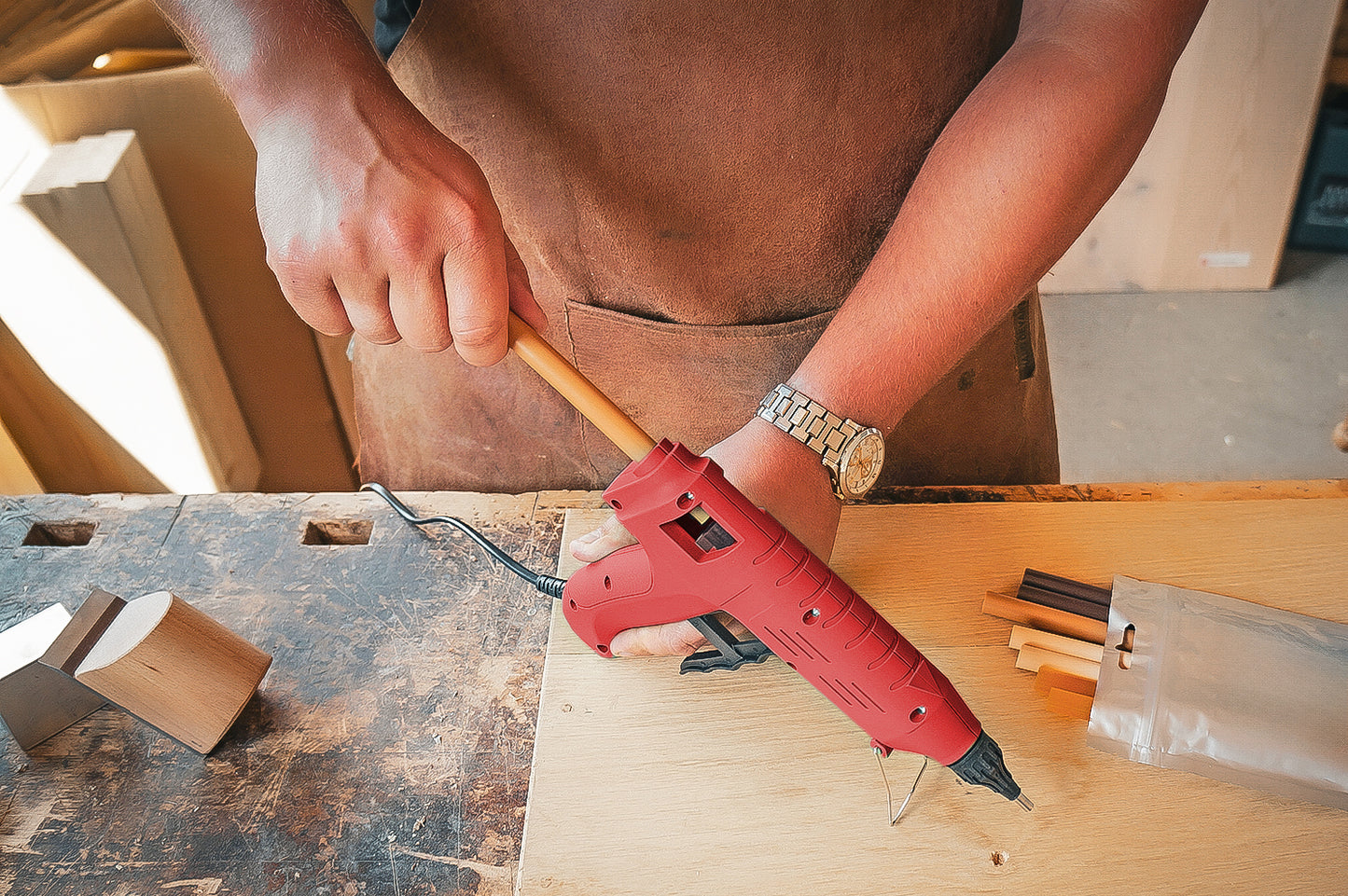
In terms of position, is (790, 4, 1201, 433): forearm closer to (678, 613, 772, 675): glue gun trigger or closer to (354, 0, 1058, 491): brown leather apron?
(354, 0, 1058, 491): brown leather apron

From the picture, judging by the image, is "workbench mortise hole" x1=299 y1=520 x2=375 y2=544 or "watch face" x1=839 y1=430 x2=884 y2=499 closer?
"watch face" x1=839 y1=430 x2=884 y2=499

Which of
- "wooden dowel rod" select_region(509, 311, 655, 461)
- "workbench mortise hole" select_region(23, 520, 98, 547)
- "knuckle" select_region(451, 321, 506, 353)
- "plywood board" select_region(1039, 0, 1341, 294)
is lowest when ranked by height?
"plywood board" select_region(1039, 0, 1341, 294)

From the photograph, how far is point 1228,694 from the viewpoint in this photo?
89cm

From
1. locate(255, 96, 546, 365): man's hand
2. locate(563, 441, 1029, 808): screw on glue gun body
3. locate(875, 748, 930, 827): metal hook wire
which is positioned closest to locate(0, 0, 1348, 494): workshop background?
locate(255, 96, 546, 365): man's hand

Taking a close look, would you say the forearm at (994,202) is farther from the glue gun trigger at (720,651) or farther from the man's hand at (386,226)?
the man's hand at (386,226)

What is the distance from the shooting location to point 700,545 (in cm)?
87

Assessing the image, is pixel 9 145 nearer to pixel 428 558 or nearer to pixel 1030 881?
pixel 428 558

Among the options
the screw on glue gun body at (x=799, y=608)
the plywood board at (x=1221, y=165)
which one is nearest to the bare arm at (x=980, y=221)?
the screw on glue gun body at (x=799, y=608)

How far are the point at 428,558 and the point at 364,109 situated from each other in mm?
546

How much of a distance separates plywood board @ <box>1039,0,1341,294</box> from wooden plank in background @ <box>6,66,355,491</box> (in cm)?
291

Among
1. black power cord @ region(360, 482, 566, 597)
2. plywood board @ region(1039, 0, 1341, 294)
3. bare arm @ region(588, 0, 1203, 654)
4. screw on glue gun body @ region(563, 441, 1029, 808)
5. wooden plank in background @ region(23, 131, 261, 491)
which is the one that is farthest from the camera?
plywood board @ region(1039, 0, 1341, 294)

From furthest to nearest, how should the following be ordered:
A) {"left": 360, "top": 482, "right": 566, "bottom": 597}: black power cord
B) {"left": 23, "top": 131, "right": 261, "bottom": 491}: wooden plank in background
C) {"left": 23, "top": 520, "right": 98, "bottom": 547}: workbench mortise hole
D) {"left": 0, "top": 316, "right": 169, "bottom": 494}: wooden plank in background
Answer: {"left": 0, "top": 316, "right": 169, "bottom": 494}: wooden plank in background
{"left": 23, "top": 131, "right": 261, "bottom": 491}: wooden plank in background
{"left": 23, "top": 520, "right": 98, "bottom": 547}: workbench mortise hole
{"left": 360, "top": 482, "right": 566, "bottom": 597}: black power cord

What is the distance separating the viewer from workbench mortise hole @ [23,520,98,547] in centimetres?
117

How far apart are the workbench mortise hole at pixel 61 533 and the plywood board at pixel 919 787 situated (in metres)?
0.68
